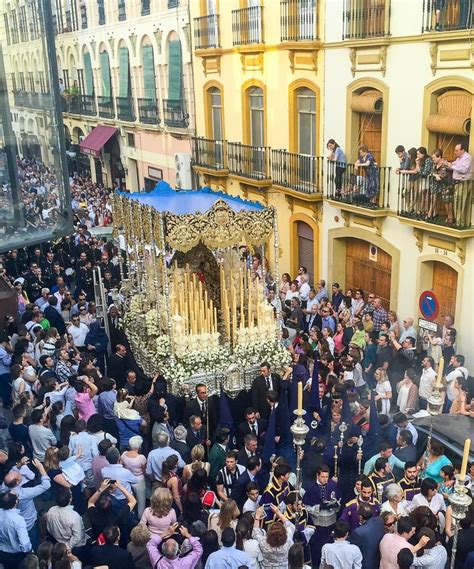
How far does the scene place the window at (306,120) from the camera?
15.8 m

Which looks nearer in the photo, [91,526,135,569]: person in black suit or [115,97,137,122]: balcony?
[91,526,135,569]: person in black suit

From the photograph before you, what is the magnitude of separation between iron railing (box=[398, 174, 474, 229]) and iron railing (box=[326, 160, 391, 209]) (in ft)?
1.76

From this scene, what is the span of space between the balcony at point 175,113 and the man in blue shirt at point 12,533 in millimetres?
17172

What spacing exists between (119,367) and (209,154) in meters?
10.9

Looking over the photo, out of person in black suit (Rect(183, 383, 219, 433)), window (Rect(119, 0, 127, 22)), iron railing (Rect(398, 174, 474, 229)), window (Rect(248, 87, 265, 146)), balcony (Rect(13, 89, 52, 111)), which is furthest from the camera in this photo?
window (Rect(119, 0, 127, 22))

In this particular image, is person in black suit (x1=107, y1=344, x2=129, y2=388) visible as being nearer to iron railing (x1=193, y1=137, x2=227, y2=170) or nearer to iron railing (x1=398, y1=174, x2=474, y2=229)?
iron railing (x1=398, y1=174, x2=474, y2=229)

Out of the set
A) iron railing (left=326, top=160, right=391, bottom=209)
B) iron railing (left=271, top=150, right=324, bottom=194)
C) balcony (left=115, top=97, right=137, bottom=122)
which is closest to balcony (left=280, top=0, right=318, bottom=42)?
iron railing (left=271, top=150, right=324, bottom=194)

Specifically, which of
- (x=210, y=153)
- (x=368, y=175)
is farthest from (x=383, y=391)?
(x=210, y=153)

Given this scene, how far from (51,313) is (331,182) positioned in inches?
264

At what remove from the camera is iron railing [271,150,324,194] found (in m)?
15.4

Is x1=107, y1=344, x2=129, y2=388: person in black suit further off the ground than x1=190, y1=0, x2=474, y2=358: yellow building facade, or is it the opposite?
x1=190, y1=0, x2=474, y2=358: yellow building facade

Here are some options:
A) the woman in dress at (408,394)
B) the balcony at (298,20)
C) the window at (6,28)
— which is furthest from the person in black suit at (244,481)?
the balcony at (298,20)

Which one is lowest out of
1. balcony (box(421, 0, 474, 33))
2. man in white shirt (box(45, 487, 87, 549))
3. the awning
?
man in white shirt (box(45, 487, 87, 549))

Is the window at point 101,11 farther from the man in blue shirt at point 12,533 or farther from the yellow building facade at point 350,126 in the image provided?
the man in blue shirt at point 12,533
